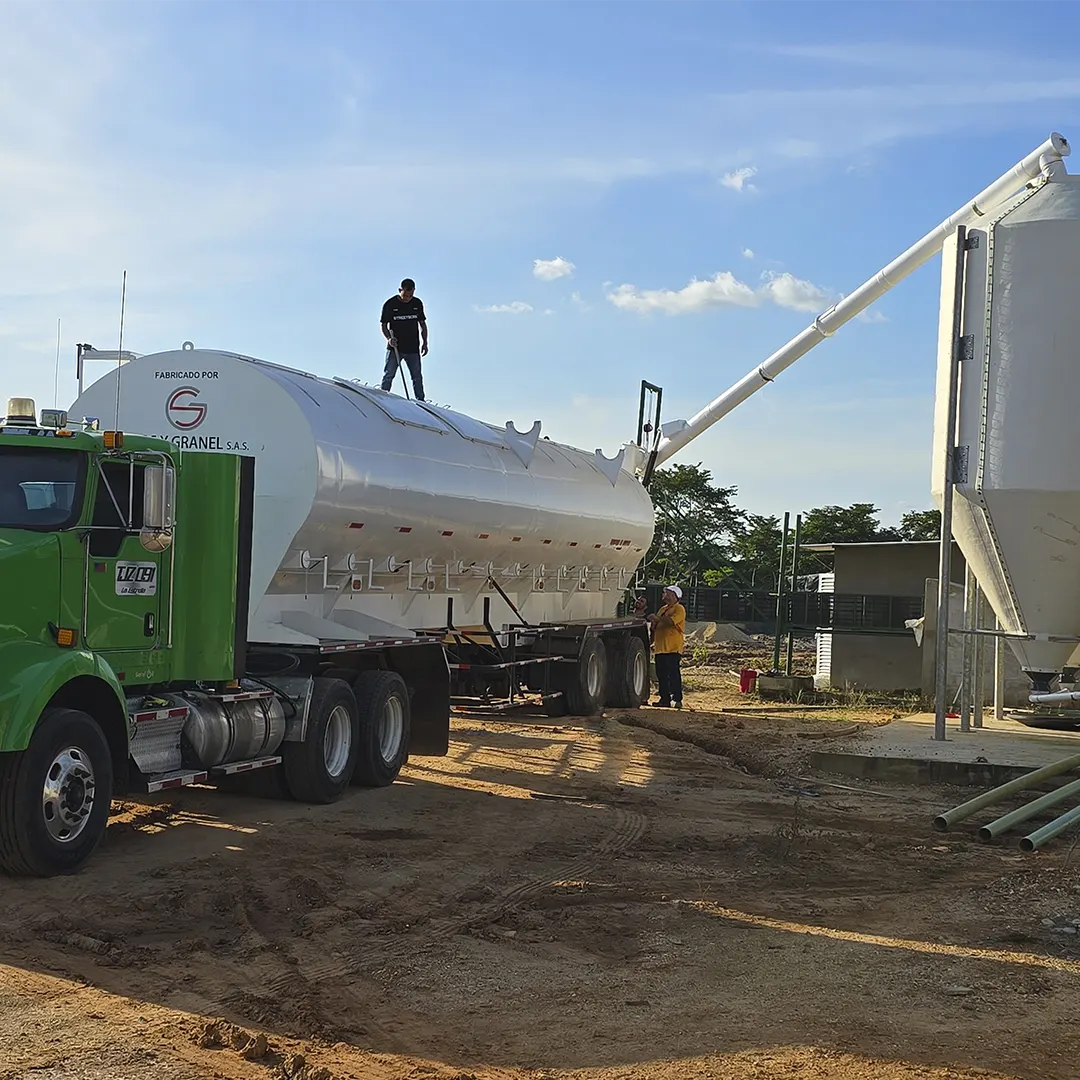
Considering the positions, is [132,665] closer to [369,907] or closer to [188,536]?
[188,536]

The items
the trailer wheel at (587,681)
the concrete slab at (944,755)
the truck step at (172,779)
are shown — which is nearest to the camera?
the truck step at (172,779)

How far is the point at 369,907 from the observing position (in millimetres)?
7875

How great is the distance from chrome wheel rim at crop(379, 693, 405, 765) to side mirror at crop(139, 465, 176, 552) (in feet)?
12.9

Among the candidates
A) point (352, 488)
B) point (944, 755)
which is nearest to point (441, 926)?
point (352, 488)

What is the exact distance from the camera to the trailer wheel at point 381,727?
480 inches

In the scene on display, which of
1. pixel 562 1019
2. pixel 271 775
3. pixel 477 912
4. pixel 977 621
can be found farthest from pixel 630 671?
pixel 562 1019

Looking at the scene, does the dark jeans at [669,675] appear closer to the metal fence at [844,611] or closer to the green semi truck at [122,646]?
the metal fence at [844,611]

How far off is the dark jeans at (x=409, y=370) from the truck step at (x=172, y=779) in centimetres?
725

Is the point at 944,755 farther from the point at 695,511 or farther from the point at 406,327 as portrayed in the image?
the point at 695,511

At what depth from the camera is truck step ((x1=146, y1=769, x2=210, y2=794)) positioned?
932 centimetres

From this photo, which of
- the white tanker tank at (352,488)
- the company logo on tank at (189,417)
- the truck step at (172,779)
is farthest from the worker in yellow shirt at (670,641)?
the truck step at (172,779)

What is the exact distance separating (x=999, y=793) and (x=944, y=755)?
108 inches

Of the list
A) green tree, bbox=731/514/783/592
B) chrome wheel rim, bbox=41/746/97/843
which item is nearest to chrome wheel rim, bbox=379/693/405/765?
chrome wheel rim, bbox=41/746/97/843

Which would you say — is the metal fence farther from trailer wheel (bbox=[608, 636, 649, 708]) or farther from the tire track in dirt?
the tire track in dirt
